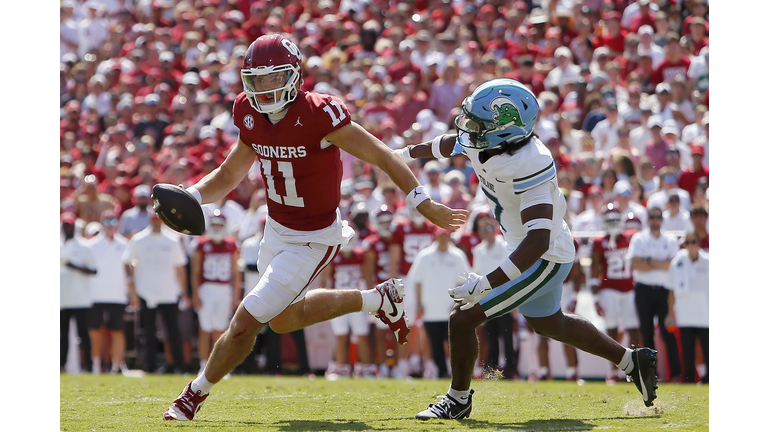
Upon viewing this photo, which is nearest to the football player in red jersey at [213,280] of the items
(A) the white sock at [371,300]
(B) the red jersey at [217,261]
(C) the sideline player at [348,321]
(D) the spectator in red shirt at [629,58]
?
(B) the red jersey at [217,261]

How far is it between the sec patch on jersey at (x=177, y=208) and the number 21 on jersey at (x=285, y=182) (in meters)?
0.39

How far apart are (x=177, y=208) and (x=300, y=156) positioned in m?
0.65

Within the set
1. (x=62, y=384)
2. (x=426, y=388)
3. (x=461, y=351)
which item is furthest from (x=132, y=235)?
(x=461, y=351)

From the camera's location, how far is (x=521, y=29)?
11211mm

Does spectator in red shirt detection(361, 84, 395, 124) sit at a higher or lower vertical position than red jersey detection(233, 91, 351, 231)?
higher

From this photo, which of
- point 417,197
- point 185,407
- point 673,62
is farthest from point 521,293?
point 673,62

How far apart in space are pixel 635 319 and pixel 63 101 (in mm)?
9176

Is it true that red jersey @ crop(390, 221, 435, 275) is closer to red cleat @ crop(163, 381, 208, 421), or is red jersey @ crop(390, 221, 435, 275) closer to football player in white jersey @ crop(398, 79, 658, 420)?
football player in white jersey @ crop(398, 79, 658, 420)

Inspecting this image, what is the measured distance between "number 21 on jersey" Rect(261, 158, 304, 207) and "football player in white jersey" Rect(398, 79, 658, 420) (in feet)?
2.87

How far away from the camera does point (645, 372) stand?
4.77 m

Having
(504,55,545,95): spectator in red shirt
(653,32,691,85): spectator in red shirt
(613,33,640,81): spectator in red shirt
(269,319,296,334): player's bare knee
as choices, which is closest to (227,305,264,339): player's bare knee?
(269,319,296,334): player's bare knee

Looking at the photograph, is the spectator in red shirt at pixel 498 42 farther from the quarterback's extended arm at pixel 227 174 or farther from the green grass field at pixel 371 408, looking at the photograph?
the quarterback's extended arm at pixel 227 174

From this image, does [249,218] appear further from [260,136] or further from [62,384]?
[260,136]

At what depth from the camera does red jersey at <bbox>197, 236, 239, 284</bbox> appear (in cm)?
892
